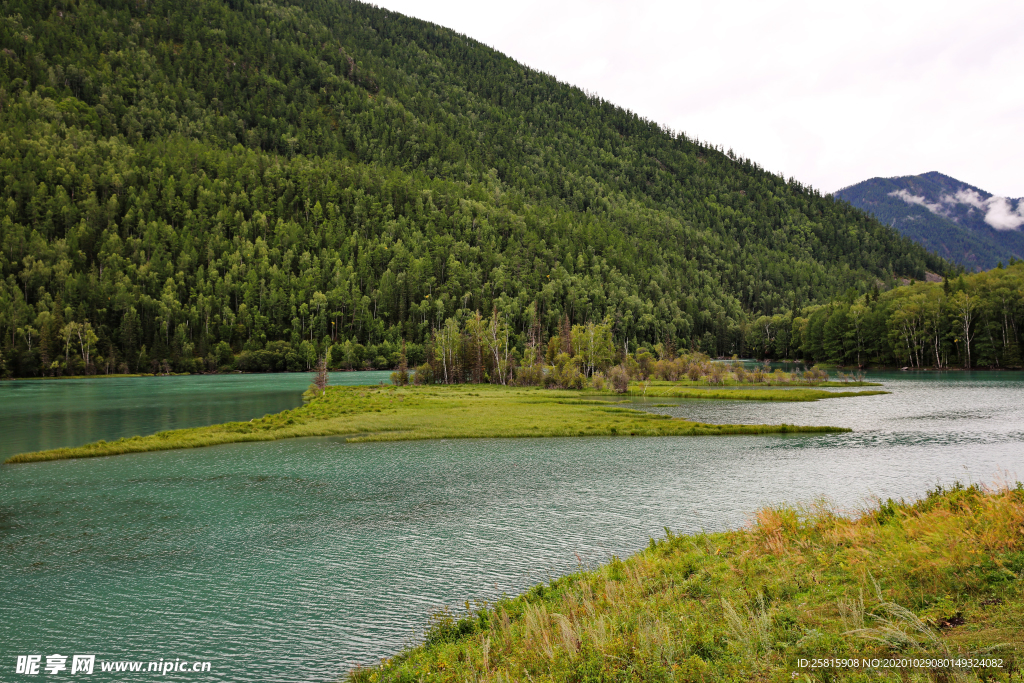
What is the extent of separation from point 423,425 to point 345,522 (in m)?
31.3

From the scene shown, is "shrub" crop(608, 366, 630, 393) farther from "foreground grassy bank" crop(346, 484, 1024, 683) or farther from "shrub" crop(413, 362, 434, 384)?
"foreground grassy bank" crop(346, 484, 1024, 683)

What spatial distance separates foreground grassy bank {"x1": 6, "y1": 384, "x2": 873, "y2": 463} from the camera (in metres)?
48.5

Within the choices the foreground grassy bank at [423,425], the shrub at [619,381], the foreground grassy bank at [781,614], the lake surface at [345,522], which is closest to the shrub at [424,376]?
the foreground grassy bank at [423,425]

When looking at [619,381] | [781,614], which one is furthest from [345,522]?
[619,381]

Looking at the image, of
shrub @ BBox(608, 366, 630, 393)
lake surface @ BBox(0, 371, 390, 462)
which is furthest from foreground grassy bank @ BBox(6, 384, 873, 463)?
shrub @ BBox(608, 366, 630, 393)

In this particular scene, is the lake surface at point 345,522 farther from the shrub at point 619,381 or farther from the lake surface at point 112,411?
the shrub at point 619,381

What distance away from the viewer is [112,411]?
72.4m

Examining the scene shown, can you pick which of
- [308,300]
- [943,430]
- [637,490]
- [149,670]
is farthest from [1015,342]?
[308,300]

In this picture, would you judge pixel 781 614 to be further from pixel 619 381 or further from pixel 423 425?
pixel 619 381

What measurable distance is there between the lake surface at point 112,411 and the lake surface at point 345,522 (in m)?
14.2

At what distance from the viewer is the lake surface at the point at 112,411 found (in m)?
53.0

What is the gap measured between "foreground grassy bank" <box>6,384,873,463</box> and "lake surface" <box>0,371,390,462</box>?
6.16 metres

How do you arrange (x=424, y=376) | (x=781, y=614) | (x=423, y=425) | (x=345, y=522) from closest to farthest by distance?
1. (x=781, y=614)
2. (x=345, y=522)
3. (x=423, y=425)
4. (x=424, y=376)

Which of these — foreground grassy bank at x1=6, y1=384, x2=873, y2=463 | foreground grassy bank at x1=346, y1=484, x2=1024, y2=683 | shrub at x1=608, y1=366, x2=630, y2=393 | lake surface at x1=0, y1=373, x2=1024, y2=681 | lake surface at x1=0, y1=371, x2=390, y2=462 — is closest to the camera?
foreground grassy bank at x1=346, y1=484, x2=1024, y2=683
